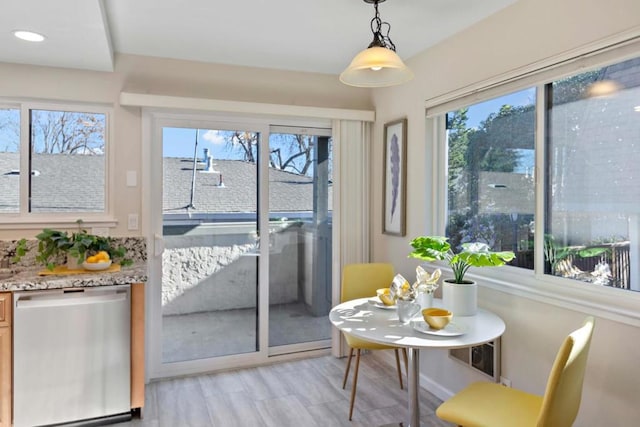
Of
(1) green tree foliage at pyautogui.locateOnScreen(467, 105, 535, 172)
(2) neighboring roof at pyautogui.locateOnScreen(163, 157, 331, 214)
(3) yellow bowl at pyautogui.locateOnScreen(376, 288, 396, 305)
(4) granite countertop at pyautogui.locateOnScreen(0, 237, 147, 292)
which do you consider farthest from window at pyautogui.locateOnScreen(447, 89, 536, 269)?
(4) granite countertop at pyautogui.locateOnScreen(0, 237, 147, 292)

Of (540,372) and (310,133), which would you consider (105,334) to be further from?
(540,372)

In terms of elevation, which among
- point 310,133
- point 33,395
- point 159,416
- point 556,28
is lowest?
Answer: point 159,416

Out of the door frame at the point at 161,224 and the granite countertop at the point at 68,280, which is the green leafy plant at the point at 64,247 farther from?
the door frame at the point at 161,224

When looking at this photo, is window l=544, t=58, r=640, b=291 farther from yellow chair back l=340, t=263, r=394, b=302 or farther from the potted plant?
yellow chair back l=340, t=263, r=394, b=302

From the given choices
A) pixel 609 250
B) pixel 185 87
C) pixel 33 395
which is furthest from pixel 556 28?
pixel 33 395

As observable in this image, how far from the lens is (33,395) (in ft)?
7.87

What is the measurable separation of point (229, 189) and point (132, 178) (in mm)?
718

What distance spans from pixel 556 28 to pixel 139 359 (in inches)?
116

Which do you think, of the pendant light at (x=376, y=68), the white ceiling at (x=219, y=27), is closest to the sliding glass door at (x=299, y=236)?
the white ceiling at (x=219, y=27)

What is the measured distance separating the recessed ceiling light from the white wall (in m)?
2.39

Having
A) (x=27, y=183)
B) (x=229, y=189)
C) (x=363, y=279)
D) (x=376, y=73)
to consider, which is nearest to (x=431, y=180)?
(x=363, y=279)

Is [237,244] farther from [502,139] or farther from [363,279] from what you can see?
[502,139]

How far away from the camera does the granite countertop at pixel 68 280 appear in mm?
2373

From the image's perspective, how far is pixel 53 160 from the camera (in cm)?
298
